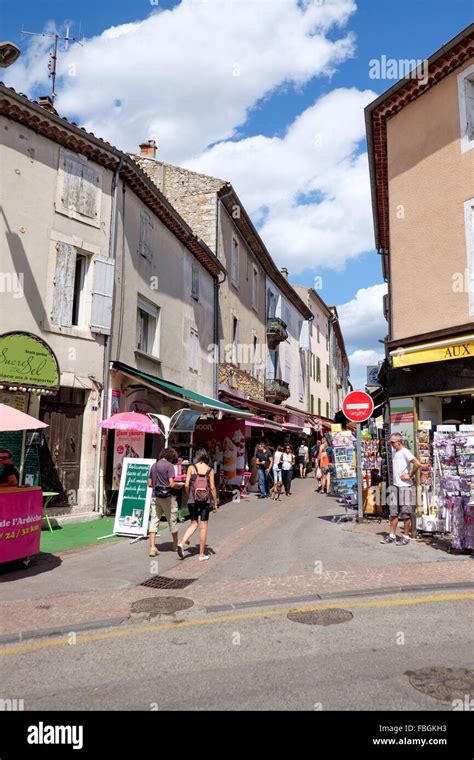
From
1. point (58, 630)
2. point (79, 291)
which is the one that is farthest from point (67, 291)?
point (58, 630)

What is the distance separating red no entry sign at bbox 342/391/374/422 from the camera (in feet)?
36.1

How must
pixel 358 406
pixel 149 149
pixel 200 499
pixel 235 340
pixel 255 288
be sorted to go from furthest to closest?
pixel 255 288 → pixel 235 340 → pixel 149 149 → pixel 358 406 → pixel 200 499

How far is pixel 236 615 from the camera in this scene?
5.73 metres

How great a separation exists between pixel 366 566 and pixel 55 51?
15.0m

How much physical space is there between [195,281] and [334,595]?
1502 centimetres

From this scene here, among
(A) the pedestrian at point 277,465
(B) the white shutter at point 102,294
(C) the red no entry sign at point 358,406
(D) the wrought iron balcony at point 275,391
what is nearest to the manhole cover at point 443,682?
(C) the red no entry sign at point 358,406

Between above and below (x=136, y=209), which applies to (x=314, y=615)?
below

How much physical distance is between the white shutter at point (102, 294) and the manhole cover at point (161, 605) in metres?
7.94

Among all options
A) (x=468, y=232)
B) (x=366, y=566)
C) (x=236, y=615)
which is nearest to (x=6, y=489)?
(x=236, y=615)

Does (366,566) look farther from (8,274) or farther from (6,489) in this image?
(8,274)

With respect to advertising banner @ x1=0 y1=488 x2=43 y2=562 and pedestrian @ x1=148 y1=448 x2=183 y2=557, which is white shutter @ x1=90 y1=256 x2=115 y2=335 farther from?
advertising banner @ x1=0 y1=488 x2=43 y2=562

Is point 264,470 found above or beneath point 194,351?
beneath

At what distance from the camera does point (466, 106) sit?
10.8m

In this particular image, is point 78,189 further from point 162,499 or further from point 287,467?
point 287,467
